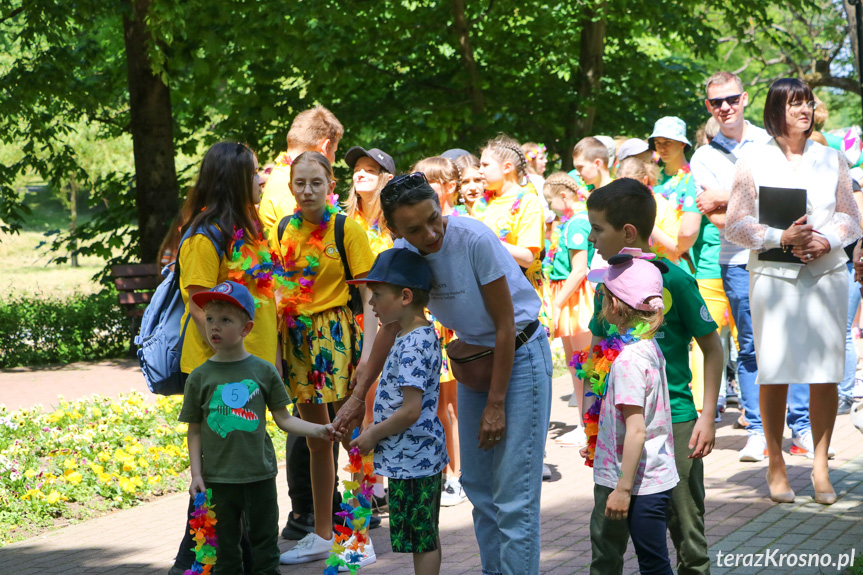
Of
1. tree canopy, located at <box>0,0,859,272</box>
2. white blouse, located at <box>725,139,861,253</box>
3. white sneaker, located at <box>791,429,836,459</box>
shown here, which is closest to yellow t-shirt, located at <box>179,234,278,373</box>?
white blouse, located at <box>725,139,861,253</box>

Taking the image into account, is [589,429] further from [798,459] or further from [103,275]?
[103,275]

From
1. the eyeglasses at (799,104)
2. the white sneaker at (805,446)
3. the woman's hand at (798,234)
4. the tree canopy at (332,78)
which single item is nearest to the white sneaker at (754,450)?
the white sneaker at (805,446)

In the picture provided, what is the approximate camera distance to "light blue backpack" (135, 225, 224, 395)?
14.7ft

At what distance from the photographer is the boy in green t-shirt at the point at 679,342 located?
3.68 metres

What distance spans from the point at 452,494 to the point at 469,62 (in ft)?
31.9

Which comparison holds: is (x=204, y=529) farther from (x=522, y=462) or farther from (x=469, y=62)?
(x=469, y=62)

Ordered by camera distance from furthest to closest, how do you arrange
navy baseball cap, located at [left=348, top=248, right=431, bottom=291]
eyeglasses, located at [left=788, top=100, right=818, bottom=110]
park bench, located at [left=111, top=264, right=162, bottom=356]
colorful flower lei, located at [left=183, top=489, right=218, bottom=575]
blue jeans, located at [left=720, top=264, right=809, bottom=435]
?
park bench, located at [left=111, top=264, right=162, bottom=356]
blue jeans, located at [left=720, top=264, right=809, bottom=435]
eyeglasses, located at [left=788, top=100, right=818, bottom=110]
colorful flower lei, located at [left=183, top=489, right=218, bottom=575]
navy baseball cap, located at [left=348, top=248, right=431, bottom=291]

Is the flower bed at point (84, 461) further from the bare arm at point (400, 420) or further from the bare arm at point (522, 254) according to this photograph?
the bare arm at point (400, 420)

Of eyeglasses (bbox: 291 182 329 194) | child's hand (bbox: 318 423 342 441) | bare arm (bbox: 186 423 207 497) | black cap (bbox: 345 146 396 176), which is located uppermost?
black cap (bbox: 345 146 396 176)

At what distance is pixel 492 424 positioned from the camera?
11.9 ft

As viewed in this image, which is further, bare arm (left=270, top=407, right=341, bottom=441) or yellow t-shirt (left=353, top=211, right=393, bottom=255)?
yellow t-shirt (left=353, top=211, right=393, bottom=255)

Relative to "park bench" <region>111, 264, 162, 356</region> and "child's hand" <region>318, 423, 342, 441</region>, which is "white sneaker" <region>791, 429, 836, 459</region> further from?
"park bench" <region>111, 264, 162, 356</region>

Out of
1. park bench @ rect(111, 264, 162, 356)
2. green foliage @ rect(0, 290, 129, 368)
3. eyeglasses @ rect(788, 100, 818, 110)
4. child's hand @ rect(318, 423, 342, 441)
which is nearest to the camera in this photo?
child's hand @ rect(318, 423, 342, 441)

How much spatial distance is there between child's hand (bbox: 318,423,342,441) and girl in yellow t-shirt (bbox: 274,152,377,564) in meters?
0.89
